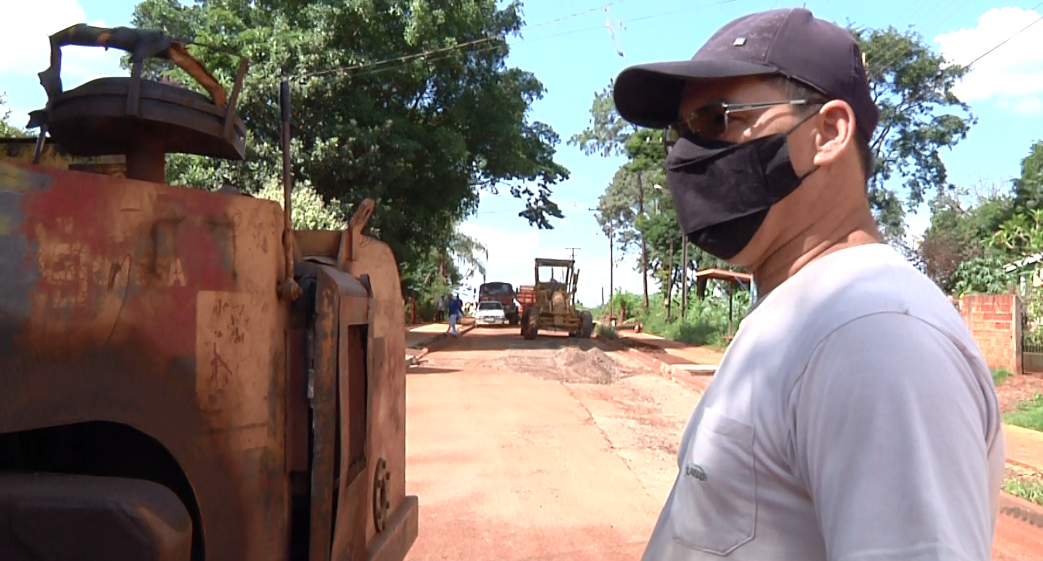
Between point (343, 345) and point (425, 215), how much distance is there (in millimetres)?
22041

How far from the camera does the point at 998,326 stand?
50.1 feet

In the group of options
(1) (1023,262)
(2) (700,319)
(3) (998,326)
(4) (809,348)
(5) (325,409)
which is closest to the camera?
(4) (809,348)

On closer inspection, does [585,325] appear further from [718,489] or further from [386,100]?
[718,489]

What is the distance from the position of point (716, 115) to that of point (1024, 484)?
25.9ft

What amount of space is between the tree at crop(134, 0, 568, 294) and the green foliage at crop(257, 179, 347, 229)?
41.9 inches

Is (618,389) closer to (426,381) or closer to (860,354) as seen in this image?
(426,381)

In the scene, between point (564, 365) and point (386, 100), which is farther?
point (386, 100)

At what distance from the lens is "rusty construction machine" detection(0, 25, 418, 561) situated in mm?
1785

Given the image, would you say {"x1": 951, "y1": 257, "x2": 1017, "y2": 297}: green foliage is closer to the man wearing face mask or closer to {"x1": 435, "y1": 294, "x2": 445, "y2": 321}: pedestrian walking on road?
the man wearing face mask

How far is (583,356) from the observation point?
21047 mm

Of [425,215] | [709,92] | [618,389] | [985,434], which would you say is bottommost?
[618,389]

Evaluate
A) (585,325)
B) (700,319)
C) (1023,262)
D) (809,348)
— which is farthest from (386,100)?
(809,348)

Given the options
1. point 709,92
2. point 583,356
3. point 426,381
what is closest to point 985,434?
point 709,92

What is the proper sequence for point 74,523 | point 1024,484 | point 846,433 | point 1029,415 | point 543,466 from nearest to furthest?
point 846,433 → point 74,523 → point 1024,484 → point 543,466 → point 1029,415
